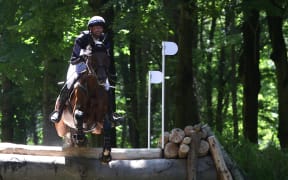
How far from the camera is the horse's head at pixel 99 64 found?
23.4ft

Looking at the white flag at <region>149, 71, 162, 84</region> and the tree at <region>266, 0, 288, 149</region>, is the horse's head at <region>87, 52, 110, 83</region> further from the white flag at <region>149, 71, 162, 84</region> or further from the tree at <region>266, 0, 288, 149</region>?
the tree at <region>266, 0, 288, 149</region>

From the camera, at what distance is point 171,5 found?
13312mm

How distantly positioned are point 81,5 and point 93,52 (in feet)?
30.0

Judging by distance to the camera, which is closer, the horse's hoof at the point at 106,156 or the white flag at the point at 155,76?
the horse's hoof at the point at 106,156

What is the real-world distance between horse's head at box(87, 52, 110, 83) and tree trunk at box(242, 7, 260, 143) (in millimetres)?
10397

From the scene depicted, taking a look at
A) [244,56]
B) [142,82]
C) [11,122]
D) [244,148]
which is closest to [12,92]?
[11,122]

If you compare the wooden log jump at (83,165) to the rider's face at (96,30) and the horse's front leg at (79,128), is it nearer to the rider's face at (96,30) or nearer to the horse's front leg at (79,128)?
the horse's front leg at (79,128)

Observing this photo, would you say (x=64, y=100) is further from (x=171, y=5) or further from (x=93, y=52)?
(x=171, y=5)

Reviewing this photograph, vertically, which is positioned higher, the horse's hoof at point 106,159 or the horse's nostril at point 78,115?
the horse's nostril at point 78,115

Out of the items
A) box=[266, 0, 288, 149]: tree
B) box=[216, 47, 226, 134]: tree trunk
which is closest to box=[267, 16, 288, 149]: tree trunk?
box=[266, 0, 288, 149]: tree

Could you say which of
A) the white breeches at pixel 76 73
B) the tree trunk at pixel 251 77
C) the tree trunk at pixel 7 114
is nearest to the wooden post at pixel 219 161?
the white breeches at pixel 76 73

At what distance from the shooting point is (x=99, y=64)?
718 centimetres

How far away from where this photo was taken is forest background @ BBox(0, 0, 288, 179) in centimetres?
1338


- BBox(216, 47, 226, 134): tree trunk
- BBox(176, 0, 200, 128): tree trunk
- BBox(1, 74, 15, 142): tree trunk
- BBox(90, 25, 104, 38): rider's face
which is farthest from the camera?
BBox(216, 47, 226, 134): tree trunk
